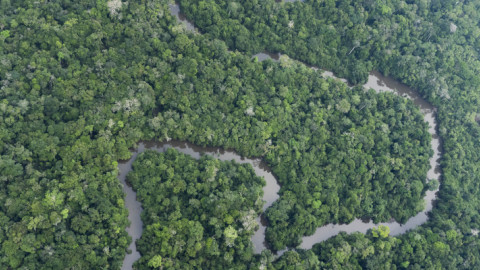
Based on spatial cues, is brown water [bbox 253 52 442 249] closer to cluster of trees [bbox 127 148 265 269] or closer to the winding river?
the winding river

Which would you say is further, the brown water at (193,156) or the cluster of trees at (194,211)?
the brown water at (193,156)

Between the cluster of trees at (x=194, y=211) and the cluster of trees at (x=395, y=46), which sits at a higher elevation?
the cluster of trees at (x=395, y=46)

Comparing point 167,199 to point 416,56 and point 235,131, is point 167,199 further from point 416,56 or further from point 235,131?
point 416,56

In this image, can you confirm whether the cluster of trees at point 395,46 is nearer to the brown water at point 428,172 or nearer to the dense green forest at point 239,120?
the dense green forest at point 239,120

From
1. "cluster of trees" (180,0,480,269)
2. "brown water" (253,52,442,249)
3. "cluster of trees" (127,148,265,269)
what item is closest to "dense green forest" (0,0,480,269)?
"cluster of trees" (180,0,480,269)

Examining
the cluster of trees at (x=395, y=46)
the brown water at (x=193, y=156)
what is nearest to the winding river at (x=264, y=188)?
the brown water at (x=193, y=156)

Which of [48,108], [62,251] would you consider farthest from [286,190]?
[48,108]
